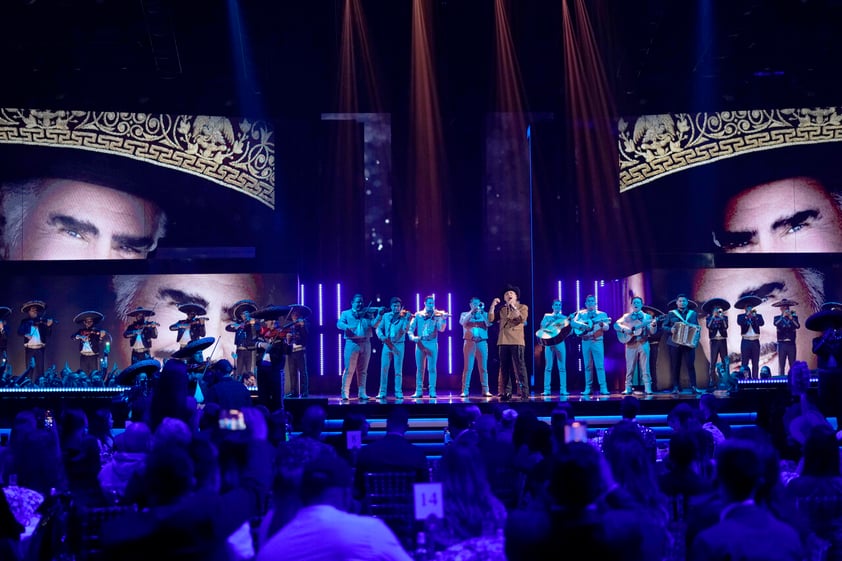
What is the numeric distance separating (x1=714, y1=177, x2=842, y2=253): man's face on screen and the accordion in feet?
12.6

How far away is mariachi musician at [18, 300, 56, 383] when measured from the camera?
17.0 meters

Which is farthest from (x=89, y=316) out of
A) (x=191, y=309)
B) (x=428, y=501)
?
(x=428, y=501)

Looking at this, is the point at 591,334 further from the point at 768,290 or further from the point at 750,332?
the point at 768,290

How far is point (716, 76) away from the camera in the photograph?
18062mm

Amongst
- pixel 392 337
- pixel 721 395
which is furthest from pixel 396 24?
pixel 721 395

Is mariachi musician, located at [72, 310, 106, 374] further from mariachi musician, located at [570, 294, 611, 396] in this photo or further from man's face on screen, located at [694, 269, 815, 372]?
man's face on screen, located at [694, 269, 815, 372]

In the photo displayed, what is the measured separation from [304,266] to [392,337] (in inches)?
122

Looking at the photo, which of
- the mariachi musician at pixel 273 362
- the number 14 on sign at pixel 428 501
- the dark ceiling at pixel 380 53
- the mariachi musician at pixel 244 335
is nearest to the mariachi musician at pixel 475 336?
the mariachi musician at pixel 244 335

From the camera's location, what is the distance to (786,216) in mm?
19000

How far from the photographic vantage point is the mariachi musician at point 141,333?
16797mm

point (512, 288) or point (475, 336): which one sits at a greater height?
point (512, 288)

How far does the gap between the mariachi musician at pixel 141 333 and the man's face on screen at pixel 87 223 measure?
1.95m

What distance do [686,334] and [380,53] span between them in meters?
7.08

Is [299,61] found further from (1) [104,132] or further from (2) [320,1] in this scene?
(1) [104,132]
